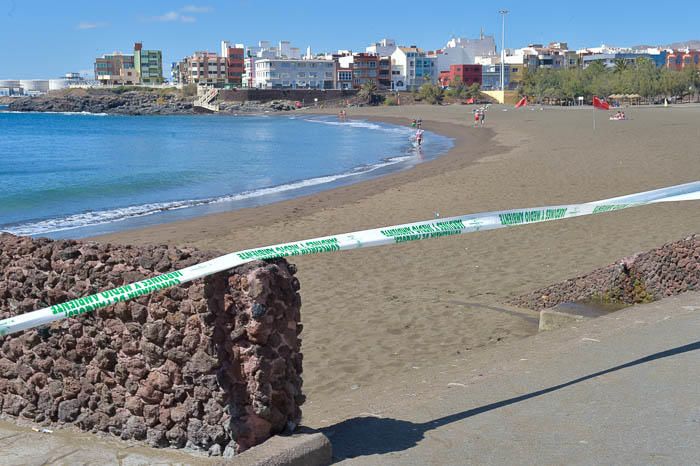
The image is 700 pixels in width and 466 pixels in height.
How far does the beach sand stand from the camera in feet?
24.0

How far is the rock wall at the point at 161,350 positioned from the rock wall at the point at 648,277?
4.58m

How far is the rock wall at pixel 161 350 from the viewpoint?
401 cm

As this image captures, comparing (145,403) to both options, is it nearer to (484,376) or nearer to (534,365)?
(484,376)

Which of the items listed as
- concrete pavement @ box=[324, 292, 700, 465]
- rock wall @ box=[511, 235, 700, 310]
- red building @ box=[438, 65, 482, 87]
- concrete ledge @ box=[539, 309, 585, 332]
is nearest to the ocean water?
rock wall @ box=[511, 235, 700, 310]

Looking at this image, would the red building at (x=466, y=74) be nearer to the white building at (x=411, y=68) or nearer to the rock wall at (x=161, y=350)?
the white building at (x=411, y=68)

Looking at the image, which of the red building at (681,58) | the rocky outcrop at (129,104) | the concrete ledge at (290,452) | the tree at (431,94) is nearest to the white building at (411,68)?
the tree at (431,94)

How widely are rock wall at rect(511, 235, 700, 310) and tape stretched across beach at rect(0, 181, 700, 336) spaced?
5.61ft

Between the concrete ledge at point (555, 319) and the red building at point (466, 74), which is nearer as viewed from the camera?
the concrete ledge at point (555, 319)

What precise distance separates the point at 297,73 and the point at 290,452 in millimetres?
181740

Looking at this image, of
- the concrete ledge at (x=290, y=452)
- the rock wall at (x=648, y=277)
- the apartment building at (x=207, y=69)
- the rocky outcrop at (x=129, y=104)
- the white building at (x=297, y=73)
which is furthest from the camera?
the apartment building at (x=207, y=69)

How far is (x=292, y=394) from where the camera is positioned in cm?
423

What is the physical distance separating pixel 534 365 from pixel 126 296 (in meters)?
3.09

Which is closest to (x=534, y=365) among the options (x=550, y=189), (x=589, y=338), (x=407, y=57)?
(x=589, y=338)

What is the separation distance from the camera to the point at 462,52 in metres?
194
